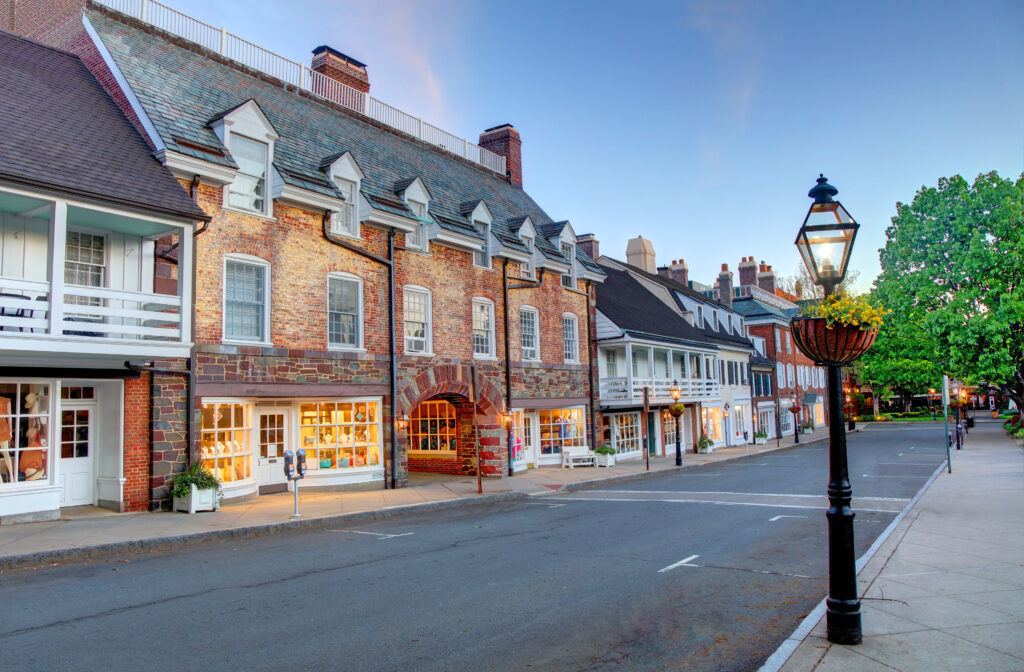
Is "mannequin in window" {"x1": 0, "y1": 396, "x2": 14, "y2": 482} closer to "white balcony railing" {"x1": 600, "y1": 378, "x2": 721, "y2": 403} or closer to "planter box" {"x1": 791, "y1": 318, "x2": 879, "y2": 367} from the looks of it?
"planter box" {"x1": 791, "y1": 318, "x2": 879, "y2": 367}

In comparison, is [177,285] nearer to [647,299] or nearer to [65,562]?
[65,562]

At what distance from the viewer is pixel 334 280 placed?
18.2 m

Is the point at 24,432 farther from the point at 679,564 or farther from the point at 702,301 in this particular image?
the point at 702,301

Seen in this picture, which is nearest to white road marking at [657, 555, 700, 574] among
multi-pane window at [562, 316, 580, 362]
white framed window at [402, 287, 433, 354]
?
white framed window at [402, 287, 433, 354]

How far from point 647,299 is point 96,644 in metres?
32.9

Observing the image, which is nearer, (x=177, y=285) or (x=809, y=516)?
(x=809, y=516)

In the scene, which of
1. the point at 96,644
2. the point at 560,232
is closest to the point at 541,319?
the point at 560,232

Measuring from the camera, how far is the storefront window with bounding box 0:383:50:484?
12.6 meters

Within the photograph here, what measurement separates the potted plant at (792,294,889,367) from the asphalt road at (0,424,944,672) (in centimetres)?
263

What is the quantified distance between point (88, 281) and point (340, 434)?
7015mm

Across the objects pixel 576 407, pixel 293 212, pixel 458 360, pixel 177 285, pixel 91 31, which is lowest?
pixel 576 407

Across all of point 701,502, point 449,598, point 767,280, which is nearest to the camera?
point 449,598

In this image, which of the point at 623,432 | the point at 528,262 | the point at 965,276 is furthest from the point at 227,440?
the point at 965,276

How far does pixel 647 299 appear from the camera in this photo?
37094 mm
